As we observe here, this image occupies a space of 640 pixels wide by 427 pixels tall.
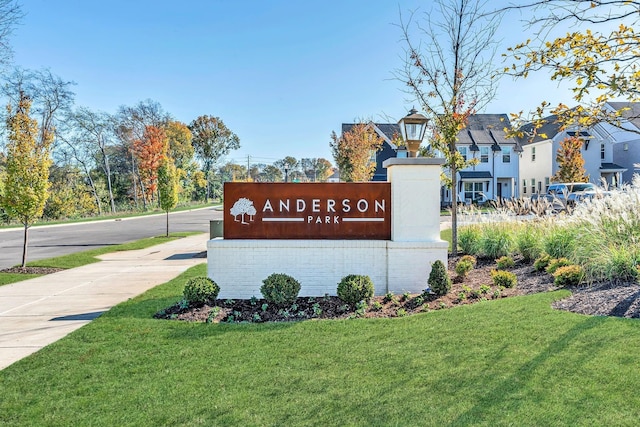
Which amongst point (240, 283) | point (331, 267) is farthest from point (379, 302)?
point (240, 283)

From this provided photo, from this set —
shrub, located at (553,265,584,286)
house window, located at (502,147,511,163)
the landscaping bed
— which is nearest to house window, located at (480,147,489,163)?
house window, located at (502,147,511,163)

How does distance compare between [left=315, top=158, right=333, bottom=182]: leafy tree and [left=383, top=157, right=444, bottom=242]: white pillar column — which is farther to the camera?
[left=315, top=158, right=333, bottom=182]: leafy tree

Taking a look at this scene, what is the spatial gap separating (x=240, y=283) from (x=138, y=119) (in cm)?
4357

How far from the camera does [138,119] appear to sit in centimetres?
4506

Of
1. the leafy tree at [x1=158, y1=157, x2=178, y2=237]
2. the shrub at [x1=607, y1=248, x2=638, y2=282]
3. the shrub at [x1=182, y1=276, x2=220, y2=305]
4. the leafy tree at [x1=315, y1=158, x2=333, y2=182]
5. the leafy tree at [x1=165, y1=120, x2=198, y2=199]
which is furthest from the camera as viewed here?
the leafy tree at [x1=315, y1=158, x2=333, y2=182]

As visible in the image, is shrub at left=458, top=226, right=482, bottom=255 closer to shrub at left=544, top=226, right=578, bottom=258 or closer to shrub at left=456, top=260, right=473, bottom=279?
shrub at left=544, top=226, right=578, bottom=258

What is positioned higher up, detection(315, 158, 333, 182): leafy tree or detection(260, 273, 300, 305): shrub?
detection(315, 158, 333, 182): leafy tree

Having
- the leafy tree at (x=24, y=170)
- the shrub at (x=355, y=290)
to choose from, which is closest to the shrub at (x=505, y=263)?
the shrub at (x=355, y=290)

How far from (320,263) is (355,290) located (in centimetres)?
117

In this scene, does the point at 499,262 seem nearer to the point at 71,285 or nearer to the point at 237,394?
the point at 237,394

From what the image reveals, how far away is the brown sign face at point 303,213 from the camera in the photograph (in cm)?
741

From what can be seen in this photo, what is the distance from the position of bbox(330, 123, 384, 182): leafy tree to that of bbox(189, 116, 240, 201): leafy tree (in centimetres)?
2971

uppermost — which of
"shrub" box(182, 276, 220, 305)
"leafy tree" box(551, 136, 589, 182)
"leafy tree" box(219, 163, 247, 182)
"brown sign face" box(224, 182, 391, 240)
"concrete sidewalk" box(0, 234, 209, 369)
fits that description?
"leafy tree" box(219, 163, 247, 182)

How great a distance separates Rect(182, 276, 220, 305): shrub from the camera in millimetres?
6234
